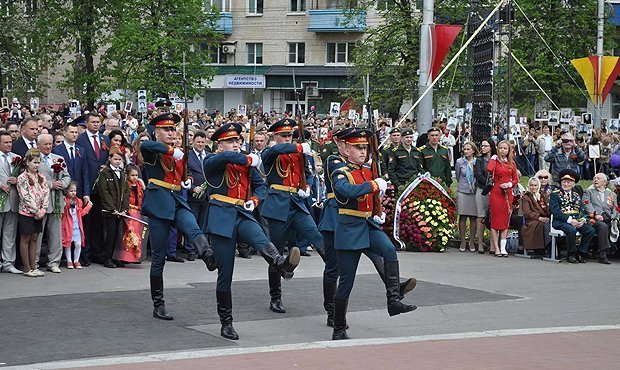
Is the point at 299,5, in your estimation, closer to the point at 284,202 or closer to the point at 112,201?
the point at 112,201

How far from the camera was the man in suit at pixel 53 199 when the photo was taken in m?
13.9

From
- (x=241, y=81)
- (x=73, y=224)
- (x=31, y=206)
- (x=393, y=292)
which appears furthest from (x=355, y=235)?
(x=241, y=81)

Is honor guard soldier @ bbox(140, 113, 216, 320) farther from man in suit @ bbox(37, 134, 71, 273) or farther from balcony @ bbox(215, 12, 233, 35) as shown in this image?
balcony @ bbox(215, 12, 233, 35)

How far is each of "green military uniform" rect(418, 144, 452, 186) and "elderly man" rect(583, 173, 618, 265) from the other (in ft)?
7.89

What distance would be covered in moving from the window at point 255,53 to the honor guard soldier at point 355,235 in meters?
51.9

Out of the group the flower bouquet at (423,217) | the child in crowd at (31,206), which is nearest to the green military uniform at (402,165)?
the flower bouquet at (423,217)

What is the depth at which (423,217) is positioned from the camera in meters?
17.2

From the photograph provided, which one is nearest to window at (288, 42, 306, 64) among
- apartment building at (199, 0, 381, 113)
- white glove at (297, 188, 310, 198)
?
apartment building at (199, 0, 381, 113)

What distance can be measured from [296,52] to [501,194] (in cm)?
4480

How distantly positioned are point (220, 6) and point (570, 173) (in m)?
48.1

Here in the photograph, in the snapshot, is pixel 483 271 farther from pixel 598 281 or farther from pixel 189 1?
pixel 189 1

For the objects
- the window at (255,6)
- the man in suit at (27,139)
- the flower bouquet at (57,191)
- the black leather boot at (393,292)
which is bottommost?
the black leather boot at (393,292)

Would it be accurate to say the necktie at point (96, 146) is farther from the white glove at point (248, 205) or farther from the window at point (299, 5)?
the window at point (299, 5)

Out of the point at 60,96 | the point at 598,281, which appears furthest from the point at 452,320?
the point at 60,96
